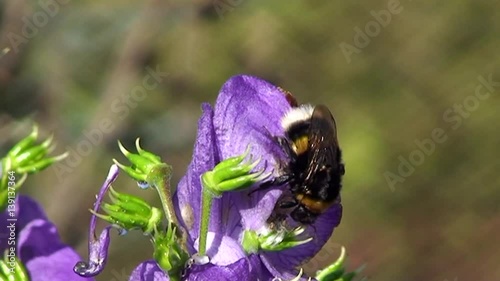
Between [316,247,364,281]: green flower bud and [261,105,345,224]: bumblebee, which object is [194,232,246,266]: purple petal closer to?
[261,105,345,224]: bumblebee

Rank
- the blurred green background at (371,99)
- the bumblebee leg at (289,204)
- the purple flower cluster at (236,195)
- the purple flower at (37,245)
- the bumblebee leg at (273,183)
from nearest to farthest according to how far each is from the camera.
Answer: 1. the purple flower cluster at (236,195)
2. the bumblebee leg at (273,183)
3. the bumblebee leg at (289,204)
4. the purple flower at (37,245)
5. the blurred green background at (371,99)

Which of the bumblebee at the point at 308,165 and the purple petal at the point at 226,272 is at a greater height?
the bumblebee at the point at 308,165

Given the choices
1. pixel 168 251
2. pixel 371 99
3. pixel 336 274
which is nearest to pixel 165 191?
pixel 168 251

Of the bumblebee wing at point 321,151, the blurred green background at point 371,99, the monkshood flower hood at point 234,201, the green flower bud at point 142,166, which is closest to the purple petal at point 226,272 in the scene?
the monkshood flower hood at point 234,201

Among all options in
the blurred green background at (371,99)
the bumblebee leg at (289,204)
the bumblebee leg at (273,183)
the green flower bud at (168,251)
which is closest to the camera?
the green flower bud at (168,251)

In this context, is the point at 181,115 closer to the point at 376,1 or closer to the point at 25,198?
the point at 376,1

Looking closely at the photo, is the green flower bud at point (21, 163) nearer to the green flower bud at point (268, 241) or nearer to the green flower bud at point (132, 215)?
the green flower bud at point (132, 215)

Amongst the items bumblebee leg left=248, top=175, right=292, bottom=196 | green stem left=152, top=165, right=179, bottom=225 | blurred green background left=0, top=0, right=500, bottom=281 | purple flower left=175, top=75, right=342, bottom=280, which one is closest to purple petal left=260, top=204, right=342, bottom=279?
purple flower left=175, top=75, right=342, bottom=280

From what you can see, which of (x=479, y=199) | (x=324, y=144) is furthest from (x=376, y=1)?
(x=324, y=144)
